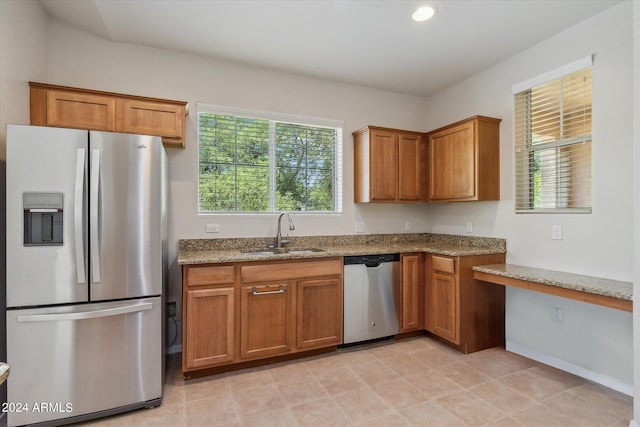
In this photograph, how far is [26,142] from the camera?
1.87 metres

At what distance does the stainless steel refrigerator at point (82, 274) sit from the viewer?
1865 millimetres

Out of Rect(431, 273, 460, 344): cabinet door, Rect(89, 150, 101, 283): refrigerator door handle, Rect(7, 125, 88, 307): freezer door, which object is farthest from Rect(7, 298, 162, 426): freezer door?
Rect(431, 273, 460, 344): cabinet door

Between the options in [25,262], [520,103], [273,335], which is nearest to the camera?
[25,262]

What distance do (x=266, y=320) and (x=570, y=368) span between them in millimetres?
2519

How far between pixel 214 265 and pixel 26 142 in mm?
1375

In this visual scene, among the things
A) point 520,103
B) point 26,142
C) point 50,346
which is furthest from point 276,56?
point 50,346

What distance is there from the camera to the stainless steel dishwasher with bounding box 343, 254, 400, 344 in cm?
305

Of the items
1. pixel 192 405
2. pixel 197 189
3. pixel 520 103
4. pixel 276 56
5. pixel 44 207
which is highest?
pixel 276 56

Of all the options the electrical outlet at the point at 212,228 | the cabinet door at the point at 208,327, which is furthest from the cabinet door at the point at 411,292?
the electrical outlet at the point at 212,228

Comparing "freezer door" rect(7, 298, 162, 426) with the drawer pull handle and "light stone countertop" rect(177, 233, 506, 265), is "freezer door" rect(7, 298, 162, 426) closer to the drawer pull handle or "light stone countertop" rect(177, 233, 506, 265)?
"light stone countertop" rect(177, 233, 506, 265)

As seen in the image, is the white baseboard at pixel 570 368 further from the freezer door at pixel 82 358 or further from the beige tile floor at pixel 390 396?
the freezer door at pixel 82 358

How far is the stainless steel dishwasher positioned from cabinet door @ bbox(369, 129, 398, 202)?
742 millimetres

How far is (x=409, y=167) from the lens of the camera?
12.3 ft

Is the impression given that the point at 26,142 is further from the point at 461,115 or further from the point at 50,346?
the point at 461,115
